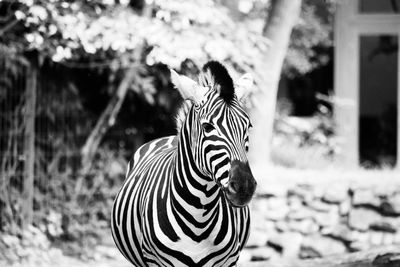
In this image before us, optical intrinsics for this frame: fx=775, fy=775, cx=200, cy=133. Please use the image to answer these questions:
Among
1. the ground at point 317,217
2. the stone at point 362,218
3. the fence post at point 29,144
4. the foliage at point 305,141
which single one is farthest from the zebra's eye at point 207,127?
the foliage at point 305,141

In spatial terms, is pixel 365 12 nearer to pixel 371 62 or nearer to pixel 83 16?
pixel 371 62

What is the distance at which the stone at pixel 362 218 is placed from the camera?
342 inches

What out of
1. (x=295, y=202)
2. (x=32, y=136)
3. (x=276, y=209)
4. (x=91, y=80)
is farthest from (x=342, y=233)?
(x=32, y=136)

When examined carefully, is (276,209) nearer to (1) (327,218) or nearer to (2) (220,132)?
(1) (327,218)

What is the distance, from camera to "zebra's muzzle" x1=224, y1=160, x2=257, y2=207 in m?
3.53

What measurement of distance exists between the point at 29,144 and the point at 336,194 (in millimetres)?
3440

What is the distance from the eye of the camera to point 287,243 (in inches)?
341

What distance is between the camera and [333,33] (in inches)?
507

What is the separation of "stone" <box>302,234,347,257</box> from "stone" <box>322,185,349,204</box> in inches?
17.0

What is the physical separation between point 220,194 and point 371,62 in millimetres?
9152

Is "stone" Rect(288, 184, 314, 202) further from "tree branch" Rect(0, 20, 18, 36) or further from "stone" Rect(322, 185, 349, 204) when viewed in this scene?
"tree branch" Rect(0, 20, 18, 36)

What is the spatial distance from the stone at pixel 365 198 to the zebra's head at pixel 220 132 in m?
Answer: 4.90

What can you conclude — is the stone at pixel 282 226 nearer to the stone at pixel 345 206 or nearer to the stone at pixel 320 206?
the stone at pixel 320 206

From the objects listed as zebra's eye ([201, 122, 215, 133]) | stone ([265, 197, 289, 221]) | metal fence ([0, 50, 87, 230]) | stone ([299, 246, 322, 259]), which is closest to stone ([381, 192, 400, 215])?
stone ([299, 246, 322, 259])
